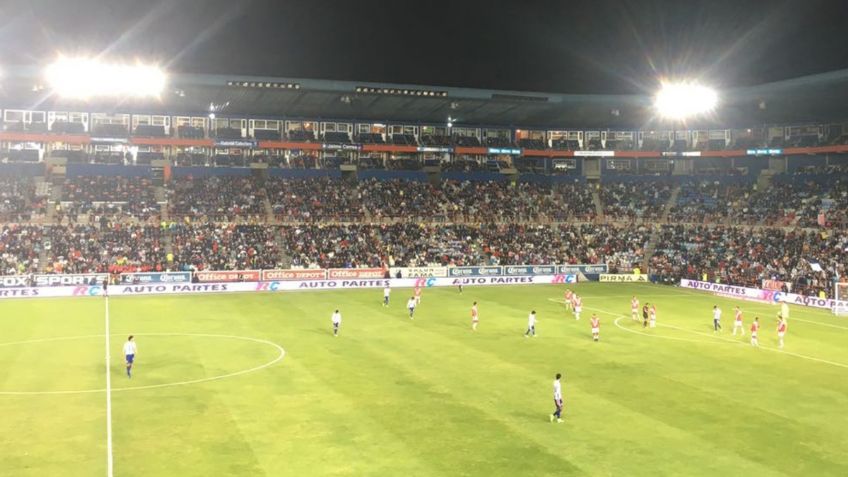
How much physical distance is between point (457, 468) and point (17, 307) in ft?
124

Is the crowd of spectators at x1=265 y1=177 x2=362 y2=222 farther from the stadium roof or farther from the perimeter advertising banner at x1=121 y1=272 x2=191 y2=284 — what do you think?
the perimeter advertising banner at x1=121 y1=272 x2=191 y2=284

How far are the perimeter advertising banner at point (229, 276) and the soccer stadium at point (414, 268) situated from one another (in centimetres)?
36

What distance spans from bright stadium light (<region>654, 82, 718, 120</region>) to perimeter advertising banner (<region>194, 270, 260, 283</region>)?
4117 cm

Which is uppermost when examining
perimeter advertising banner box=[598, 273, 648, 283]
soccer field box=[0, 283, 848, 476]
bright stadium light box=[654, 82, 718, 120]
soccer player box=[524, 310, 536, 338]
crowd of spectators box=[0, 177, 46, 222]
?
bright stadium light box=[654, 82, 718, 120]

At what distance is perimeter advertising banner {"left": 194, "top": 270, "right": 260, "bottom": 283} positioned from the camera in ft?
176

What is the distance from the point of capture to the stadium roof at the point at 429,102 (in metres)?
59.8

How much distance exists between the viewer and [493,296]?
53250mm

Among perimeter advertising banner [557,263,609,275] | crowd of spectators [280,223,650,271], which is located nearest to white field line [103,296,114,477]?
crowd of spectators [280,223,650,271]

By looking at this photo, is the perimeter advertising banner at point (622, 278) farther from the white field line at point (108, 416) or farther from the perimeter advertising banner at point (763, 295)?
the white field line at point (108, 416)

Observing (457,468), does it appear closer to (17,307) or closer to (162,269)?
(17,307)

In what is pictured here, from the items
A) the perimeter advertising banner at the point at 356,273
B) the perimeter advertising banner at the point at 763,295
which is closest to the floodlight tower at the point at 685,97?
the perimeter advertising banner at the point at 763,295

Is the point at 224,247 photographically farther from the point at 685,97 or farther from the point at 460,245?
the point at 685,97

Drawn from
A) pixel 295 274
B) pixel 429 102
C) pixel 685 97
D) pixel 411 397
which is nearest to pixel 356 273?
pixel 295 274

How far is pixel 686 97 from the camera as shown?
6331cm
